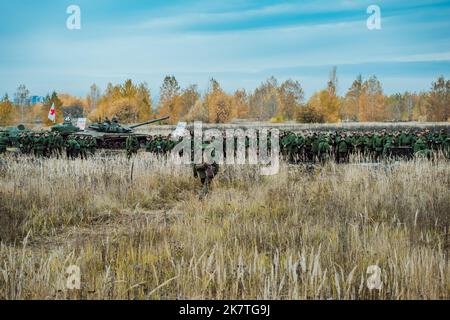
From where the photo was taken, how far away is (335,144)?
16375mm

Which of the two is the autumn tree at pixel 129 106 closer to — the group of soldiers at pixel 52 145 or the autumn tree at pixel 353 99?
the group of soldiers at pixel 52 145

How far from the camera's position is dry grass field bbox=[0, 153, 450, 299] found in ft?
12.5

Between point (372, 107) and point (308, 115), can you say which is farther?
point (372, 107)

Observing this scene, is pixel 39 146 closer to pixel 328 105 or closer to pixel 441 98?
pixel 441 98

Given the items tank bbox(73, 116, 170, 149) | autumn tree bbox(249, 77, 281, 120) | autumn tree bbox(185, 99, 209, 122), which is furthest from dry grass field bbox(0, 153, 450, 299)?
autumn tree bbox(249, 77, 281, 120)

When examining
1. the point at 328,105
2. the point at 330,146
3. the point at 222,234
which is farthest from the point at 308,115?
the point at 222,234

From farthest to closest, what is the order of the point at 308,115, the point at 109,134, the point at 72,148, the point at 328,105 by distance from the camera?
the point at 328,105 → the point at 308,115 → the point at 109,134 → the point at 72,148

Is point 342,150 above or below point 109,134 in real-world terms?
below

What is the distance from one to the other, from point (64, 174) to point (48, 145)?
9.66 meters

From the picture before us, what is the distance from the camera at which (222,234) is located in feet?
18.1

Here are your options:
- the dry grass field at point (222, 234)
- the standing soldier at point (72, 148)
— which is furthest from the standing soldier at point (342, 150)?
the standing soldier at point (72, 148)

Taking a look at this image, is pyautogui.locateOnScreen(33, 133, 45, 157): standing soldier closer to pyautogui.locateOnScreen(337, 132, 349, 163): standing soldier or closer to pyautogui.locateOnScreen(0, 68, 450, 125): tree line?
pyautogui.locateOnScreen(337, 132, 349, 163): standing soldier

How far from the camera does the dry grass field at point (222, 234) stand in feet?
12.5
